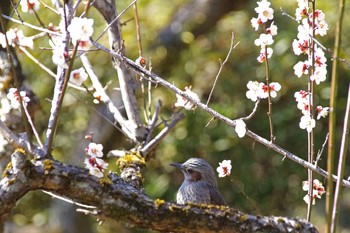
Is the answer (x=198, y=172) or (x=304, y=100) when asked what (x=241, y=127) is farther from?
(x=198, y=172)

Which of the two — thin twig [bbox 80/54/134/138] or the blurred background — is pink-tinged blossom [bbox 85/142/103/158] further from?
the blurred background

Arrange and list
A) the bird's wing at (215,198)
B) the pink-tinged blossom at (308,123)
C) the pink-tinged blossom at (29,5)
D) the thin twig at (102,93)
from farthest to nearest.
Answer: the bird's wing at (215,198)
the thin twig at (102,93)
the pink-tinged blossom at (29,5)
the pink-tinged blossom at (308,123)

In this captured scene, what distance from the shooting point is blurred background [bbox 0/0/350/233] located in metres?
7.99

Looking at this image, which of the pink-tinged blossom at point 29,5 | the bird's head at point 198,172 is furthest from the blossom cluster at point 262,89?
the bird's head at point 198,172

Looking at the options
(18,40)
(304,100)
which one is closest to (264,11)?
(304,100)

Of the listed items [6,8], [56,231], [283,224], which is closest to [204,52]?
[56,231]

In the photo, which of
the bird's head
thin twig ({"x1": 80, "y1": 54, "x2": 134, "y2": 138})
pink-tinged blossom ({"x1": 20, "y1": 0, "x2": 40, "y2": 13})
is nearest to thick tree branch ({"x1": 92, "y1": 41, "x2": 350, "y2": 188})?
pink-tinged blossom ({"x1": 20, "y1": 0, "x2": 40, "y2": 13})

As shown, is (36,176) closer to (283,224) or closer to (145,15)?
(283,224)

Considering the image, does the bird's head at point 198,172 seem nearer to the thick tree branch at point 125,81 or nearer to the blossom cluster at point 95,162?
the thick tree branch at point 125,81

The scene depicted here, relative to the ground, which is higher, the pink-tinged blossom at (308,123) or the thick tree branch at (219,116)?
the pink-tinged blossom at (308,123)

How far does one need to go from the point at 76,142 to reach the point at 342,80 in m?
3.17

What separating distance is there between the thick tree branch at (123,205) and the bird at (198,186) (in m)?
2.41

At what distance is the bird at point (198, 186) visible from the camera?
553 cm

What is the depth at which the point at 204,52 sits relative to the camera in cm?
868
